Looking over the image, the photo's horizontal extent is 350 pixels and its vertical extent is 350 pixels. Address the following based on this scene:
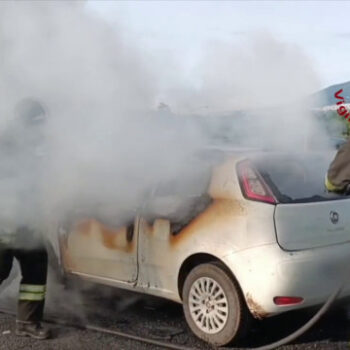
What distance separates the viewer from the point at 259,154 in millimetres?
5441

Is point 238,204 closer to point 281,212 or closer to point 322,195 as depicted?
point 281,212

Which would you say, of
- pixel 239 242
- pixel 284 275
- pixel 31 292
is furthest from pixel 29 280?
pixel 284 275

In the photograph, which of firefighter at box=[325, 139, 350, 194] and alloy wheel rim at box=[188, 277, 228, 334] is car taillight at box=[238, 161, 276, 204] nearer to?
alloy wheel rim at box=[188, 277, 228, 334]

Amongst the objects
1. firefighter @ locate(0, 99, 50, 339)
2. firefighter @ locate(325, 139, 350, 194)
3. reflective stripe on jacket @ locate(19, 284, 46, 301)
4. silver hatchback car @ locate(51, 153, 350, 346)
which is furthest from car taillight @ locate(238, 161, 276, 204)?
reflective stripe on jacket @ locate(19, 284, 46, 301)

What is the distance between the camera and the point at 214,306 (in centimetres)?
516

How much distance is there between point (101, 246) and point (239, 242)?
1.49 m

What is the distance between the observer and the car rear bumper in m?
4.83

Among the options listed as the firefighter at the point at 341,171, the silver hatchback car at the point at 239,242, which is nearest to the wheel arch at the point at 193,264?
the silver hatchback car at the point at 239,242

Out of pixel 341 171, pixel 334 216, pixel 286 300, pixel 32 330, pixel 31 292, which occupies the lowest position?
pixel 32 330

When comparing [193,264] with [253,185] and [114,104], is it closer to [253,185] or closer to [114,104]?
[253,185]

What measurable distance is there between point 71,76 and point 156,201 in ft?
4.05

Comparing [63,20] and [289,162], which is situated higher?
[63,20]

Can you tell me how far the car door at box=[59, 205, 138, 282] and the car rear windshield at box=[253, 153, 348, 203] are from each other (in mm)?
1199

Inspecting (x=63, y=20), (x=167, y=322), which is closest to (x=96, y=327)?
(x=167, y=322)
